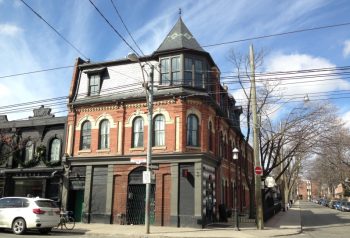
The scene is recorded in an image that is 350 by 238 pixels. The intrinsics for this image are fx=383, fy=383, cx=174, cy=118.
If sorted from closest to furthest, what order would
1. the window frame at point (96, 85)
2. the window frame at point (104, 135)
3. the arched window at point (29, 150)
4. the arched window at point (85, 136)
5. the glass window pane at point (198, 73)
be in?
the glass window pane at point (198, 73)
the window frame at point (104, 135)
the arched window at point (85, 136)
the window frame at point (96, 85)
the arched window at point (29, 150)

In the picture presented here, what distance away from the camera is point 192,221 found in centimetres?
2177

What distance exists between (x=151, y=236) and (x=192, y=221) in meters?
4.58

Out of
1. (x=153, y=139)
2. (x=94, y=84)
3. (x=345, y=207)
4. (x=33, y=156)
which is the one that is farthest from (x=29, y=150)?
(x=345, y=207)

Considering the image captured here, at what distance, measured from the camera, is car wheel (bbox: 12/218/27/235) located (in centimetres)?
1762

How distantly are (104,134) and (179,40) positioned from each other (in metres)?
7.97

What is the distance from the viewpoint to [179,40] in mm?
25203

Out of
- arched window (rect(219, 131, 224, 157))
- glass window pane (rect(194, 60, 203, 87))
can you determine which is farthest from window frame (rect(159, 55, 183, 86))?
arched window (rect(219, 131, 224, 157))

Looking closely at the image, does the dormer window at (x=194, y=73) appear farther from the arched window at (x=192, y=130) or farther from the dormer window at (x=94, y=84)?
the dormer window at (x=94, y=84)

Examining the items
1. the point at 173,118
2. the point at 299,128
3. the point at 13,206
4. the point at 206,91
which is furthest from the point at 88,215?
the point at 299,128

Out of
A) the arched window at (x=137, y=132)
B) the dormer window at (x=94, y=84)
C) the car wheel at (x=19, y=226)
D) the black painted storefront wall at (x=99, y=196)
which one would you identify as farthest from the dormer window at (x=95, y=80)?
the car wheel at (x=19, y=226)

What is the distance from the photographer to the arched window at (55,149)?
27328 millimetres

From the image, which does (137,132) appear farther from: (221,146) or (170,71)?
(221,146)

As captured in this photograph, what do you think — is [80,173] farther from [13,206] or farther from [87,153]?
[13,206]

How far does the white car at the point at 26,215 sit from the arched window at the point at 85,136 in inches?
303
